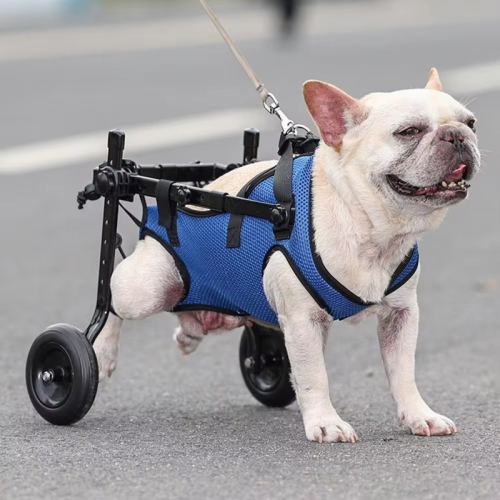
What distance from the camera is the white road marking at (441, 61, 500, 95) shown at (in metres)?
17.0

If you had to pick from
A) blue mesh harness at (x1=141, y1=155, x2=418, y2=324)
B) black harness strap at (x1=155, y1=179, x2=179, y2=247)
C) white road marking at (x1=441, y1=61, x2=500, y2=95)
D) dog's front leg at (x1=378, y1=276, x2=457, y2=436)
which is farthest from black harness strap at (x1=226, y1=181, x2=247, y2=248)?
white road marking at (x1=441, y1=61, x2=500, y2=95)

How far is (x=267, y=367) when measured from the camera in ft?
19.0

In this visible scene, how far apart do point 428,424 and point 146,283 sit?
3.95 ft

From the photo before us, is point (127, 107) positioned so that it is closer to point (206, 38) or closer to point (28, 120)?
point (28, 120)

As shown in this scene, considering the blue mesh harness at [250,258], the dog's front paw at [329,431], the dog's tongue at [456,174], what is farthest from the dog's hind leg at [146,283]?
the dog's tongue at [456,174]

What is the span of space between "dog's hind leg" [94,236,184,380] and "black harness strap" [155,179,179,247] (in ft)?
0.30

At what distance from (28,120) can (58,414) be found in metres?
9.64

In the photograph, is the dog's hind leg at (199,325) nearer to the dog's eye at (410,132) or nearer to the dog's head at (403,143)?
the dog's head at (403,143)

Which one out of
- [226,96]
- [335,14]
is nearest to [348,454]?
[226,96]

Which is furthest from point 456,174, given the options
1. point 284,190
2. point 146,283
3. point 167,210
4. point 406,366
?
point 146,283

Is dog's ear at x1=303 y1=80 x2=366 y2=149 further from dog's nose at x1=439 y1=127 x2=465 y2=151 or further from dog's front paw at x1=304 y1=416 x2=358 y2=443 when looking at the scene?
dog's front paw at x1=304 y1=416 x2=358 y2=443

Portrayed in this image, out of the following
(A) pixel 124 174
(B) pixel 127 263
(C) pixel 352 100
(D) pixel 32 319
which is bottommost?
(D) pixel 32 319

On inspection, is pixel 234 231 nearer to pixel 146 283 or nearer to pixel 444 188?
pixel 146 283

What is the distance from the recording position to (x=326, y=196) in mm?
4887
